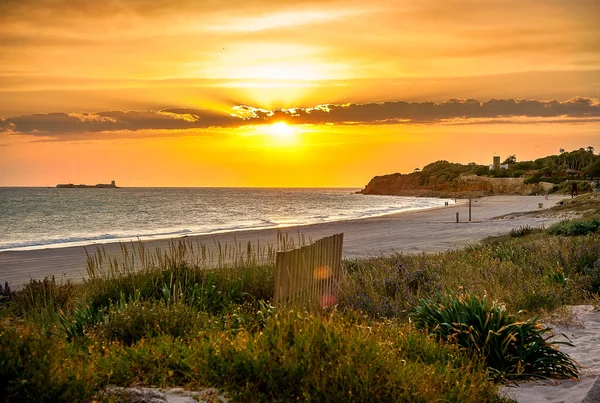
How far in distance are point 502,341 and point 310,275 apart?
2.86 m

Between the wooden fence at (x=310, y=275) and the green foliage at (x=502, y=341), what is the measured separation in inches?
69.4

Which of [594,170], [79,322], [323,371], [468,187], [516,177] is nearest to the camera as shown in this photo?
[323,371]

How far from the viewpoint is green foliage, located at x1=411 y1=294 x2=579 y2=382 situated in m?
6.54

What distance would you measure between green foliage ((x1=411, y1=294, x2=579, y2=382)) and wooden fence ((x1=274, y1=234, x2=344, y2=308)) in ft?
5.79

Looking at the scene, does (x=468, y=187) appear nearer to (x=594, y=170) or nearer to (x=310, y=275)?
(x=594, y=170)

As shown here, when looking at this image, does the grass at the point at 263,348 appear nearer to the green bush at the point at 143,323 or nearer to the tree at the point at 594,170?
the green bush at the point at 143,323

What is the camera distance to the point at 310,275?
845cm

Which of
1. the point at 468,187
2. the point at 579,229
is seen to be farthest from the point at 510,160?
the point at 579,229

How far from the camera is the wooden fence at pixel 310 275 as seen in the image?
7.46m

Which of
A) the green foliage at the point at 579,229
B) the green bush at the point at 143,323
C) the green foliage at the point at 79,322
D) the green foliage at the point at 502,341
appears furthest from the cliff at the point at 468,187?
the green bush at the point at 143,323

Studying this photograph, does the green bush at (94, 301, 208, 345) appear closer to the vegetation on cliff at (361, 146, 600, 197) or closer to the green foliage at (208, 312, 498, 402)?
the green foliage at (208, 312, 498, 402)

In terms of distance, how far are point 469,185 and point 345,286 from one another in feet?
491

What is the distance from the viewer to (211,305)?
933cm

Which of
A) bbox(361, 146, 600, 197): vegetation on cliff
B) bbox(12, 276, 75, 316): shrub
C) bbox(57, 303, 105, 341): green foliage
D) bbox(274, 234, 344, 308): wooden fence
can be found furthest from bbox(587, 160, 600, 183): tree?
bbox(57, 303, 105, 341): green foliage
